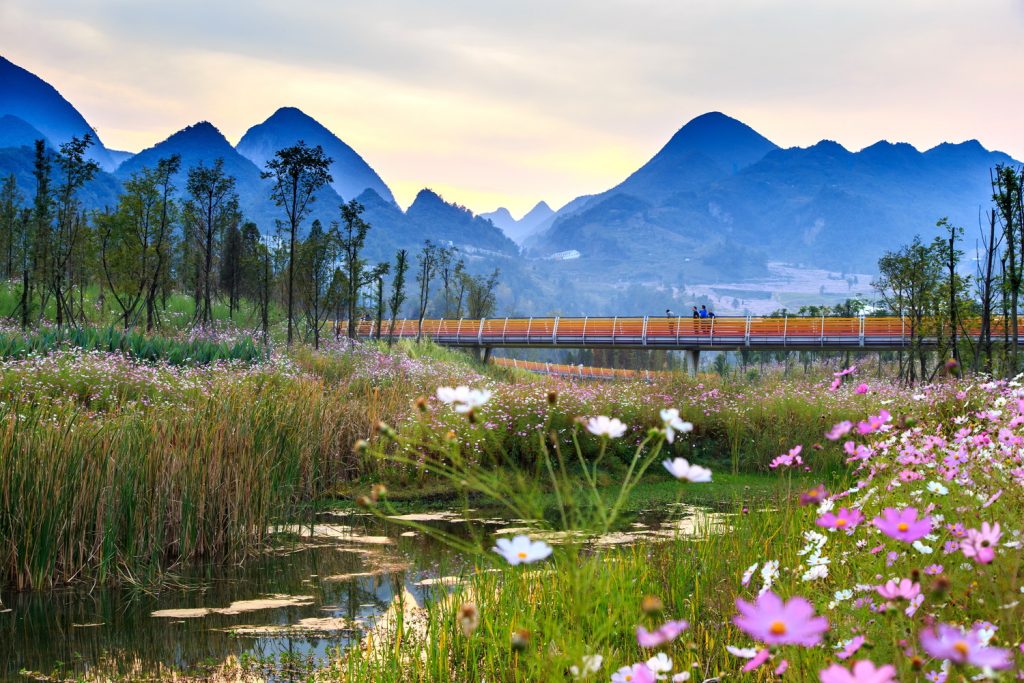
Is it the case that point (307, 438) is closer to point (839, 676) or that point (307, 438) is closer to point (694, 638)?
point (694, 638)

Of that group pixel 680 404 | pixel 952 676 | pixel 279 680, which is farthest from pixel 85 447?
pixel 680 404

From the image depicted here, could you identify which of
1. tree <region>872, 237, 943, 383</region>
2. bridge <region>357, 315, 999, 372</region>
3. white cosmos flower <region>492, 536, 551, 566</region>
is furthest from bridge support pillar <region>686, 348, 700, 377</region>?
white cosmos flower <region>492, 536, 551, 566</region>

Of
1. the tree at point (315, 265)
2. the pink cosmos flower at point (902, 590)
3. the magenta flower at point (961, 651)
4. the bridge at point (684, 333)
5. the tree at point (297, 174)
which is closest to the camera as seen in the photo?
the magenta flower at point (961, 651)

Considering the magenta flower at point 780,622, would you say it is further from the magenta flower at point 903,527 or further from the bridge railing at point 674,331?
the bridge railing at point 674,331

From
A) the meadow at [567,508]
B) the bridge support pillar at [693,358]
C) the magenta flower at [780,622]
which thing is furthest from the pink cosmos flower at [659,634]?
the bridge support pillar at [693,358]

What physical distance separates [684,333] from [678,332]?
10.9 inches

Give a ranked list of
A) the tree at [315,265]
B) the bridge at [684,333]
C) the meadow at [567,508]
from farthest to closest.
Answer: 1. the bridge at [684,333]
2. the tree at [315,265]
3. the meadow at [567,508]

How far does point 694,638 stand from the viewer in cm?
392

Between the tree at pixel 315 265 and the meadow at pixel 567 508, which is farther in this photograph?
the tree at pixel 315 265

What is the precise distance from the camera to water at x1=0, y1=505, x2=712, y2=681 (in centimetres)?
477

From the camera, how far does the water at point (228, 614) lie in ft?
15.6

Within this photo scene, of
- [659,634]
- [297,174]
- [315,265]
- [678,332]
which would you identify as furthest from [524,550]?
[678,332]

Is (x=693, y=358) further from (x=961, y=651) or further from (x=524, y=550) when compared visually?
(x=961, y=651)

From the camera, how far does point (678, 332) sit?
36375 millimetres
